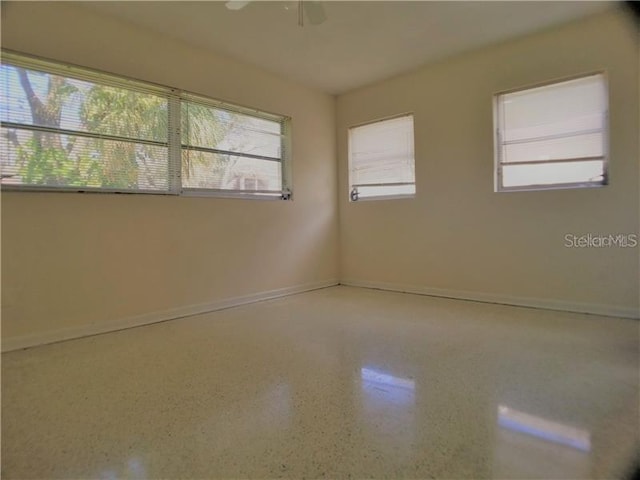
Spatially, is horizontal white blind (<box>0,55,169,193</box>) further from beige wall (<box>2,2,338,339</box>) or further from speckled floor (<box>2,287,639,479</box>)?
speckled floor (<box>2,287,639,479</box>)

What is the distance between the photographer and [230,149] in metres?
4.01

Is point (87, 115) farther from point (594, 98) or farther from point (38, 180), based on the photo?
point (594, 98)

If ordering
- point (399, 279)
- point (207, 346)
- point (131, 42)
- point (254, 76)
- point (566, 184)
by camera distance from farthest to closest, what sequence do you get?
point (399, 279), point (254, 76), point (566, 184), point (131, 42), point (207, 346)

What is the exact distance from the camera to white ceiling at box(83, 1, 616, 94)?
9.75 feet

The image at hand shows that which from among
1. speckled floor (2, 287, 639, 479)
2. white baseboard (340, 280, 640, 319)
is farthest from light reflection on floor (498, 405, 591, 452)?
white baseboard (340, 280, 640, 319)

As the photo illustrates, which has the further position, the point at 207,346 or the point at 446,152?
the point at 446,152

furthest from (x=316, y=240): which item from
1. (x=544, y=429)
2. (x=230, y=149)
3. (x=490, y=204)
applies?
(x=544, y=429)

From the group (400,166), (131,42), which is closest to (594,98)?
(400,166)

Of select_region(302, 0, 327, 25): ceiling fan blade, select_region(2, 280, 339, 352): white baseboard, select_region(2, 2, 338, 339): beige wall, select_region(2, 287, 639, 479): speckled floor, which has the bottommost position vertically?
select_region(2, 287, 639, 479): speckled floor

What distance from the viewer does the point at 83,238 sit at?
9.62 ft

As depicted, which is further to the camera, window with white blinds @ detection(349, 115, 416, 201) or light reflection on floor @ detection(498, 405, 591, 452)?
window with white blinds @ detection(349, 115, 416, 201)

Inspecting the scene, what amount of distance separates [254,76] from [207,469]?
13.3ft

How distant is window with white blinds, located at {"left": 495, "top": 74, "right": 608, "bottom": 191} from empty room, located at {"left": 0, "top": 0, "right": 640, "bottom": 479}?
22 mm

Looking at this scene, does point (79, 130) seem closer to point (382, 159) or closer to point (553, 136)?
point (382, 159)
